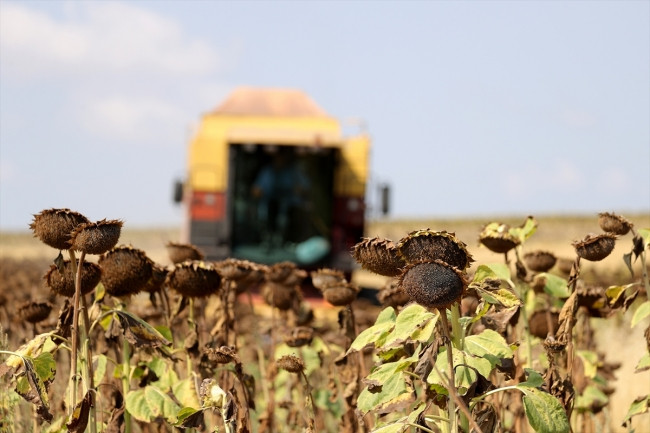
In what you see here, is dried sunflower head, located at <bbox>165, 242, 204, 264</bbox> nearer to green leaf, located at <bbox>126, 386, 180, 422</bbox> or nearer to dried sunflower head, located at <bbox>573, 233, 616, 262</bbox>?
green leaf, located at <bbox>126, 386, 180, 422</bbox>

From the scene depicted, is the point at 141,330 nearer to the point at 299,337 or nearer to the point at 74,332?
the point at 74,332

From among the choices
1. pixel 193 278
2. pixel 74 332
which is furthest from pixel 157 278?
pixel 74 332

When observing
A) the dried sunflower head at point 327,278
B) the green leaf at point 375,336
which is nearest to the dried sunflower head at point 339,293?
the dried sunflower head at point 327,278

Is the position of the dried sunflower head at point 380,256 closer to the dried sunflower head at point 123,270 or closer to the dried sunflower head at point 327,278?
the dried sunflower head at point 123,270

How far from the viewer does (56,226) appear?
117 inches

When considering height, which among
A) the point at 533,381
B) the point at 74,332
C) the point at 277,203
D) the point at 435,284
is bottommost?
the point at 533,381

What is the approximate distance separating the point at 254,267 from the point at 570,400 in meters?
1.51

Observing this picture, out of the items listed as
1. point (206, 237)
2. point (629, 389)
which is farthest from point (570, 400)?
point (206, 237)

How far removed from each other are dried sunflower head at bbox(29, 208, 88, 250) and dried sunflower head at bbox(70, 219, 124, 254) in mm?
89

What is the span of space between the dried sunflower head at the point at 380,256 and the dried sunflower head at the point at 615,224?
1076 mm

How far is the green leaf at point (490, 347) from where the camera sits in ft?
9.18

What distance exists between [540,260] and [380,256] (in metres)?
1.64

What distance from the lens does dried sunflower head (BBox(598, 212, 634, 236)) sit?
3.46m

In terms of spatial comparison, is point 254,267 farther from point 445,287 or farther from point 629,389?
point 629,389
